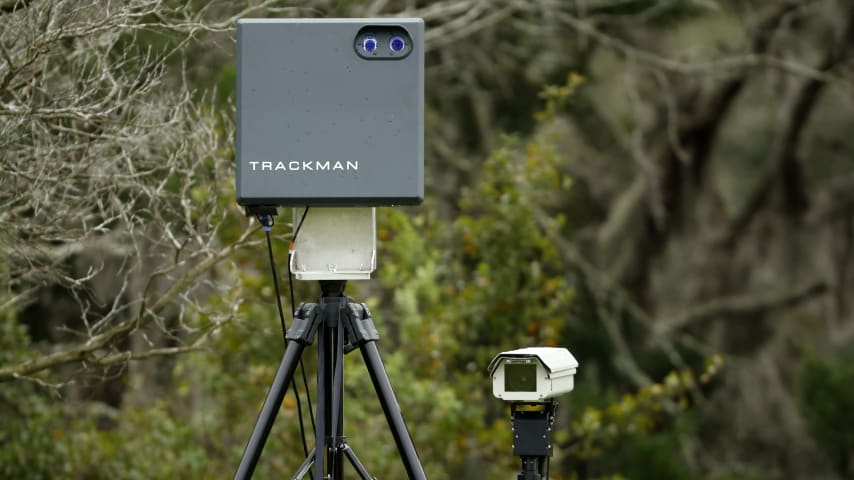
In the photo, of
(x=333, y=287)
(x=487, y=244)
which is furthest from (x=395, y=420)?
(x=487, y=244)

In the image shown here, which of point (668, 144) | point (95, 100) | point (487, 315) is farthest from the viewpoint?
point (668, 144)

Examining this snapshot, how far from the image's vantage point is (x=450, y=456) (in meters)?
7.33

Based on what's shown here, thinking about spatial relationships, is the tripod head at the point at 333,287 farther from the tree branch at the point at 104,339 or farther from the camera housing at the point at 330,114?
the tree branch at the point at 104,339

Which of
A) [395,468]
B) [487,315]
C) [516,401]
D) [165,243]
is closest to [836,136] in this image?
[487,315]

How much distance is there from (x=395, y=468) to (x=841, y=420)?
490cm

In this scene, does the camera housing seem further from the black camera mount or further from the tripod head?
the black camera mount

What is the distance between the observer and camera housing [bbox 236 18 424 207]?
3602 mm

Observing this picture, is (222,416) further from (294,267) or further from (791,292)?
(791,292)

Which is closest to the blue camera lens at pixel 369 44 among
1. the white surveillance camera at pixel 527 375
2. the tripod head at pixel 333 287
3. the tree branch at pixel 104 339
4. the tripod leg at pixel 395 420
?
the tripod head at pixel 333 287

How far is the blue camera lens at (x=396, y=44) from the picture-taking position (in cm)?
364

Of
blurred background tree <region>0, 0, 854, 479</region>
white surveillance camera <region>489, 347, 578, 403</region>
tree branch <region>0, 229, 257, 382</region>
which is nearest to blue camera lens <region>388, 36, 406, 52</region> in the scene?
white surveillance camera <region>489, 347, 578, 403</region>

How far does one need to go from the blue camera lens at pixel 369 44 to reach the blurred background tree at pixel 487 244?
133 centimetres

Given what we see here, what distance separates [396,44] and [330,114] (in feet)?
0.77

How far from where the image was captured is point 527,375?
13.0ft
